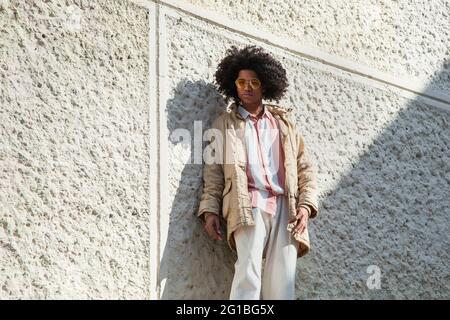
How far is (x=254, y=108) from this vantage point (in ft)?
16.6

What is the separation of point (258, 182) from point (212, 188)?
0.87ft

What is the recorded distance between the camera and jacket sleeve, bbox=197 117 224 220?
4840 mm

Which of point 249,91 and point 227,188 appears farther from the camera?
point 249,91

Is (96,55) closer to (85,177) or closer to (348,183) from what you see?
(85,177)

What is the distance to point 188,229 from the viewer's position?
4898 millimetres

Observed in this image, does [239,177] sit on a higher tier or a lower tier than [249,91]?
lower

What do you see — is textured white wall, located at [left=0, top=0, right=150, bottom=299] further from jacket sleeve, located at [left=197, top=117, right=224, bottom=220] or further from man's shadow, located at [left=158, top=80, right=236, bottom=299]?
jacket sleeve, located at [left=197, top=117, right=224, bottom=220]

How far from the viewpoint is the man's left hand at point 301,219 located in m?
4.75

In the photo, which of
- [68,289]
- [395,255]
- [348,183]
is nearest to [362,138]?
[348,183]

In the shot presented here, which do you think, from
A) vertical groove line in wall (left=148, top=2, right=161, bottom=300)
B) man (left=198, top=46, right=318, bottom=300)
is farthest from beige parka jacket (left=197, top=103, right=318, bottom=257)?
vertical groove line in wall (left=148, top=2, right=161, bottom=300)

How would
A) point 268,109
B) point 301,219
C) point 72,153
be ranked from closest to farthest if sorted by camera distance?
point 72,153 → point 301,219 → point 268,109

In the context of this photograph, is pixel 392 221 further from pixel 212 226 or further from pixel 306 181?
pixel 212 226

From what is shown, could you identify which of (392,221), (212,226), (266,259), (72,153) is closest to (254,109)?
(212,226)

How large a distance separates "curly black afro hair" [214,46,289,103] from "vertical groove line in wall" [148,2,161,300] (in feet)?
1.24
